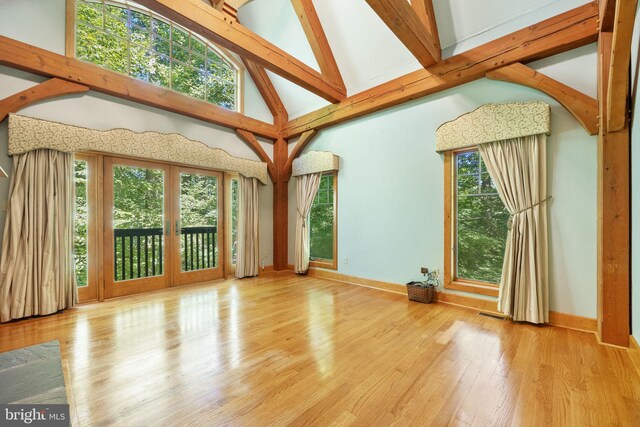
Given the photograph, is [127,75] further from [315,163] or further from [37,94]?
[315,163]

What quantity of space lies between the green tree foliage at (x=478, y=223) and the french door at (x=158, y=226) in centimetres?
381

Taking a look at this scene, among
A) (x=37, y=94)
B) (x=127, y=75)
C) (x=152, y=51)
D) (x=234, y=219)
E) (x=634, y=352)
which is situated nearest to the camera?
(x=634, y=352)

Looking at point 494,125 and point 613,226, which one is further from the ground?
point 494,125

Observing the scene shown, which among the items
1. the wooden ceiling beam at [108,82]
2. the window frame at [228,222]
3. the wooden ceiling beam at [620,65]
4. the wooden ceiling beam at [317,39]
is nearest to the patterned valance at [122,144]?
the window frame at [228,222]

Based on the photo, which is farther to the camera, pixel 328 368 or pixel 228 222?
pixel 228 222

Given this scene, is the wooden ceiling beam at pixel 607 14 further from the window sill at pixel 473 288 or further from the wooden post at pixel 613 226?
the window sill at pixel 473 288

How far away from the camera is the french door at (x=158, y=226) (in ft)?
11.9

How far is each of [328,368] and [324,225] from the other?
3.18 meters

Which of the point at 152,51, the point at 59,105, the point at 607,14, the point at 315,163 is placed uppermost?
the point at 152,51

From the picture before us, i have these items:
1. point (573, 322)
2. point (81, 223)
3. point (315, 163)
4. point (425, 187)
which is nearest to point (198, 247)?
point (81, 223)

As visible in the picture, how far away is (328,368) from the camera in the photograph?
6.30ft

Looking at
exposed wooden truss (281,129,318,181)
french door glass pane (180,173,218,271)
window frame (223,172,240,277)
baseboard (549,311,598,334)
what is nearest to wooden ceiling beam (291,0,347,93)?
exposed wooden truss (281,129,318,181)

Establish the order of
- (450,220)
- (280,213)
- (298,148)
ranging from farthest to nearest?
1. (280,213)
2. (298,148)
3. (450,220)

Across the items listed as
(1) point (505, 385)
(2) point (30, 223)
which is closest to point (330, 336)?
(1) point (505, 385)
